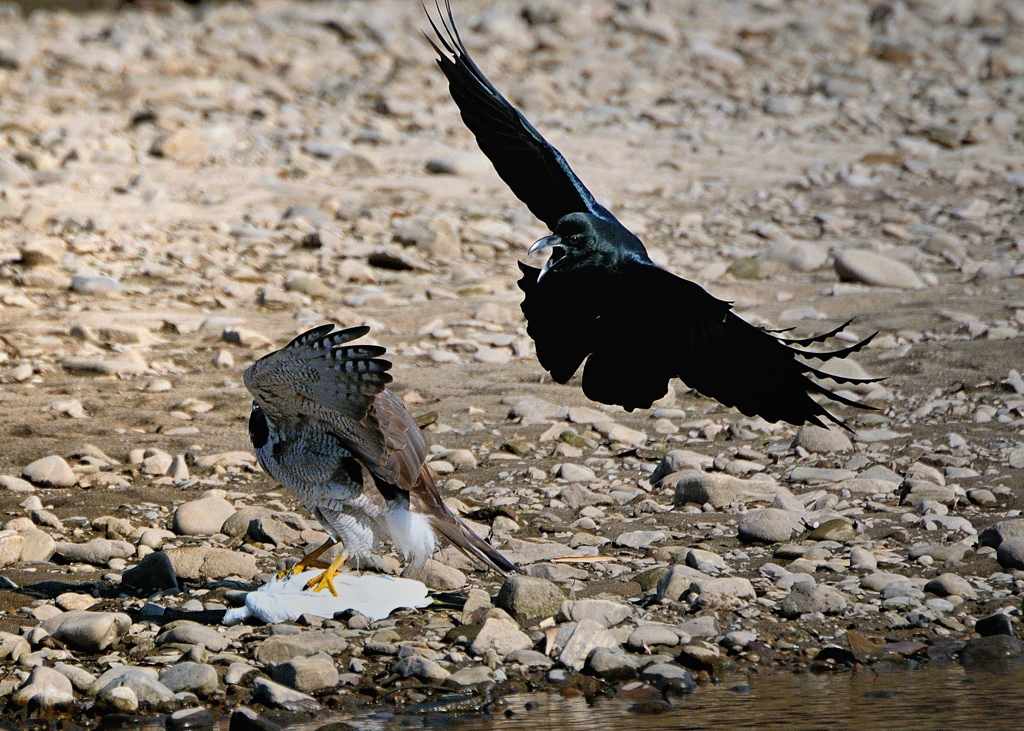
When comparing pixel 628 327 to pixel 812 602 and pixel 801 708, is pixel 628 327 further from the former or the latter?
pixel 801 708

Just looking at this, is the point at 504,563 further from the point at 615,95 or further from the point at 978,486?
the point at 615,95

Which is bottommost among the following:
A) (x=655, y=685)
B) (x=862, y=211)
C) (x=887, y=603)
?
(x=655, y=685)

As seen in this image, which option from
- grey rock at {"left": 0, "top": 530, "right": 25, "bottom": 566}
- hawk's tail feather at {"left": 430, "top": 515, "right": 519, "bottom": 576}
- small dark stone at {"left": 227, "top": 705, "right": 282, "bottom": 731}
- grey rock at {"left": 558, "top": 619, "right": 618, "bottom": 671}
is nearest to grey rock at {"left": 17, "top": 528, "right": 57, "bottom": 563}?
grey rock at {"left": 0, "top": 530, "right": 25, "bottom": 566}

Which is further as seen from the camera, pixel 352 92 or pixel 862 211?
pixel 352 92

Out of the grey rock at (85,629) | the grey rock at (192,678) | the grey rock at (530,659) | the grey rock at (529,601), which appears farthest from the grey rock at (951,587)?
the grey rock at (85,629)

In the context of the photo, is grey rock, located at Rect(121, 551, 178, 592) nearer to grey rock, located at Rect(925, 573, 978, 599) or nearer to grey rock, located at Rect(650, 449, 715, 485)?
grey rock, located at Rect(650, 449, 715, 485)

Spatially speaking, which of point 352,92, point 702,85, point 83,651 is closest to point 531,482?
point 83,651

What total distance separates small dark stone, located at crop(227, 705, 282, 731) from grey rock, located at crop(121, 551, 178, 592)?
1229mm

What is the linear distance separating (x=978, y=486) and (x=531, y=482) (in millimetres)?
2055

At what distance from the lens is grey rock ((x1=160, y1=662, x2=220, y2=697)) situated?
488 centimetres

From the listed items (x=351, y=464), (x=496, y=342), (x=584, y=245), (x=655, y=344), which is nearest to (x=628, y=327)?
(x=655, y=344)

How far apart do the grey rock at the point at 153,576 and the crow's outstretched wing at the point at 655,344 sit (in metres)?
1.71

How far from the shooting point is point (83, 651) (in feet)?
16.9

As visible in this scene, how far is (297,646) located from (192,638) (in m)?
0.39
